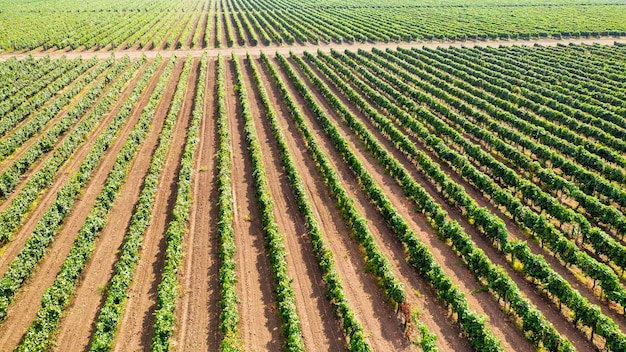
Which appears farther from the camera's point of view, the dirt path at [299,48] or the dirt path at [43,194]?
the dirt path at [299,48]

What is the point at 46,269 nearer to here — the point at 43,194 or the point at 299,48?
the point at 43,194

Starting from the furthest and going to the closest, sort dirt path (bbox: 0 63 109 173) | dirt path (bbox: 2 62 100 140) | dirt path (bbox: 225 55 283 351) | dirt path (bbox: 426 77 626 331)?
dirt path (bbox: 2 62 100 140) → dirt path (bbox: 0 63 109 173) → dirt path (bbox: 426 77 626 331) → dirt path (bbox: 225 55 283 351)

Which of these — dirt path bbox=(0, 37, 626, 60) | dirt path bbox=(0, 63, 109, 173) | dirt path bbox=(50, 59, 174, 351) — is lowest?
dirt path bbox=(50, 59, 174, 351)

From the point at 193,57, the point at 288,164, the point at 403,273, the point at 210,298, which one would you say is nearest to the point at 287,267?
the point at 210,298

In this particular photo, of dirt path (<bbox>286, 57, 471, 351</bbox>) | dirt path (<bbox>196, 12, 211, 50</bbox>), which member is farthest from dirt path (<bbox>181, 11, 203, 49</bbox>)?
dirt path (<bbox>286, 57, 471, 351</bbox>)

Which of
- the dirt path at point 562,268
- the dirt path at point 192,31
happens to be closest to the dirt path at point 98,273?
the dirt path at point 562,268

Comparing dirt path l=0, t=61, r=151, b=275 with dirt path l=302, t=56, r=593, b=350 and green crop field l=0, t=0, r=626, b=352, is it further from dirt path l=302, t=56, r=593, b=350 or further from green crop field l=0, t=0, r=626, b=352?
dirt path l=302, t=56, r=593, b=350

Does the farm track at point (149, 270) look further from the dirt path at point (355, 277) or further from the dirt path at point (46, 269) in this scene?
the dirt path at point (355, 277)
